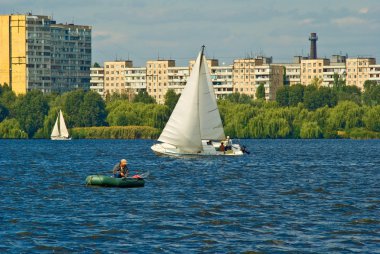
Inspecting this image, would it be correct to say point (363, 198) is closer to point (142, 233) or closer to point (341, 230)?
point (341, 230)

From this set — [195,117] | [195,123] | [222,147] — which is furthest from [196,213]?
[222,147]

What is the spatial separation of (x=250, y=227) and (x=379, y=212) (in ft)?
33.6

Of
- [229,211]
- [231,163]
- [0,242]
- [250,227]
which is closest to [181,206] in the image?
[229,211]

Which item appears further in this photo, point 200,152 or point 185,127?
point 200,152

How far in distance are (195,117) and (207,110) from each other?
7.05 m

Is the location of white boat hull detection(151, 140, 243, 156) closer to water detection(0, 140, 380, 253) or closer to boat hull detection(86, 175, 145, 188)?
water detection(0, 140, 380, 253)

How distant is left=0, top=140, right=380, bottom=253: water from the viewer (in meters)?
47.5

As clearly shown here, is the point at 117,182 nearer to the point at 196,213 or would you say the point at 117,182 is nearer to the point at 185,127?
the point at 196,213

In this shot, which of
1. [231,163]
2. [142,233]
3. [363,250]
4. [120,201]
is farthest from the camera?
[231,163]

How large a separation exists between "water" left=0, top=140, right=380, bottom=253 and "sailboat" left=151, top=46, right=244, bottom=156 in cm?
994

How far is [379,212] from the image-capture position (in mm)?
60094

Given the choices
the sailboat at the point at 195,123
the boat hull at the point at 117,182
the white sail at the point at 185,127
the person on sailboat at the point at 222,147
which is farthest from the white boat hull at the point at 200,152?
the boat hull at the point at 117,182

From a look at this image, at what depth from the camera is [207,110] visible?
386ft

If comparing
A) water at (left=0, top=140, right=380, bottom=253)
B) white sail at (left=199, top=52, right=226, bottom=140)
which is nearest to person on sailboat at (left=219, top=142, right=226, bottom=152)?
white sail at (left=199, top=52, right=226, bottom=140)
